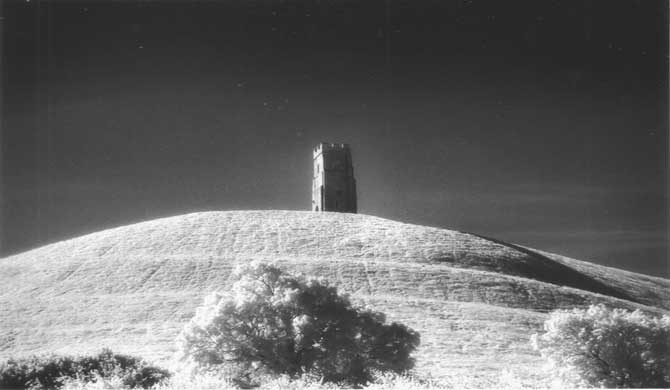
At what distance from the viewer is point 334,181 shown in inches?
4045

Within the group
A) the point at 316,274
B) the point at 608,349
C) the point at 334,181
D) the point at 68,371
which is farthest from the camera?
the point at 334,181

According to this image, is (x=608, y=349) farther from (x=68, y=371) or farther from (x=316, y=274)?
(x=316, y=274)

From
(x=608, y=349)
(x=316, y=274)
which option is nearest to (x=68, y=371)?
(x=608, y=349)

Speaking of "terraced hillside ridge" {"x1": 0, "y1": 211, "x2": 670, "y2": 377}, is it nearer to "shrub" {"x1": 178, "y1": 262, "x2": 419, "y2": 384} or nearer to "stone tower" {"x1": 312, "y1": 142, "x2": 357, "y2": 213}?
"shrub" {"x1": 178, "y1": 262, "x2": 419, "y2": 384}

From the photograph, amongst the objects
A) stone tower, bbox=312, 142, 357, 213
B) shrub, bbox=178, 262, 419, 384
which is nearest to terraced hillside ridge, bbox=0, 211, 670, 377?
shrub, bbox=178, 262, 419, 384

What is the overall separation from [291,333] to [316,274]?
3269 centimetres

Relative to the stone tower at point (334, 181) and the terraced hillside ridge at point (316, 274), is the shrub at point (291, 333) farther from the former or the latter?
the stone tower at point (334, 181)

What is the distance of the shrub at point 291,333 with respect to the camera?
82.1 ft

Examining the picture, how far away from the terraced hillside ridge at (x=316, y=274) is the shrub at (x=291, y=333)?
8.13m

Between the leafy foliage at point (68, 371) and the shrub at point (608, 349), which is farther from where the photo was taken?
the leafy foliage at point (68, 371)

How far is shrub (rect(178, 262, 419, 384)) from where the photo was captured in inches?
985

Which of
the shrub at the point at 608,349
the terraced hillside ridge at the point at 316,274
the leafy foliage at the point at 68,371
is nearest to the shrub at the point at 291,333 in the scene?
the leafy foliage at the point at 68,371

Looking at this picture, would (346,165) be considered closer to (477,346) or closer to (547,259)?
(547,259)

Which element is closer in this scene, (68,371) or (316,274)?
(68,371)
